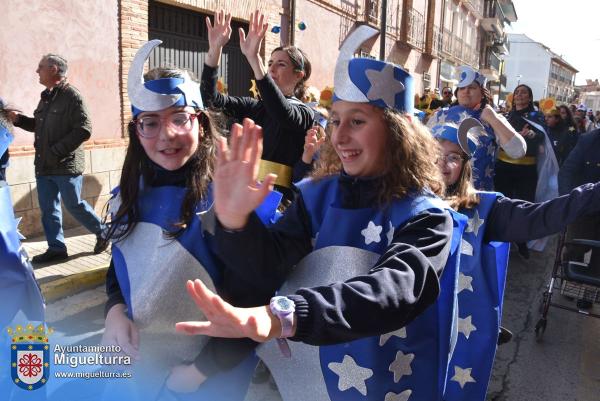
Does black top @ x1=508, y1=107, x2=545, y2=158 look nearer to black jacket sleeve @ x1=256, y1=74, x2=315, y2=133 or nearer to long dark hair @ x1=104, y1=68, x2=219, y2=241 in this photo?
black jacket sleeve @ x1=256, y1=74, x2=315, y2=133

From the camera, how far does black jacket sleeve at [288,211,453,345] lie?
1.09 m

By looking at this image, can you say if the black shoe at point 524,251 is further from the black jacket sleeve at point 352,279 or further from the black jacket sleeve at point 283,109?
the black jacket sleeve at point 352,279

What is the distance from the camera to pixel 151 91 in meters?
1.92

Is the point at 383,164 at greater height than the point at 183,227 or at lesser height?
greater

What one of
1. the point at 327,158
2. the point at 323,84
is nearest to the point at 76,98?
the point at 327,158

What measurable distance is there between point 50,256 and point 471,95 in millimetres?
4386

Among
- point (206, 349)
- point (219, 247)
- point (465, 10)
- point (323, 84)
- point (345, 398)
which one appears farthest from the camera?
point (465, 10)

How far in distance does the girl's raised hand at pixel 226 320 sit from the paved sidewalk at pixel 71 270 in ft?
13.5

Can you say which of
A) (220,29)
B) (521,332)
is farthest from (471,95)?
(220,29)

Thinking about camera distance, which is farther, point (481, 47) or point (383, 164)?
point (481, 47)

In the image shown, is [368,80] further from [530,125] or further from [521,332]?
[530,125]

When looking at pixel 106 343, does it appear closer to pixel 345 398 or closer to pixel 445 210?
pixel 345 398

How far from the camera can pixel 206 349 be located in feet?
5.94

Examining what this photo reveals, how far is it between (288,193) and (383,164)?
2.00 m
